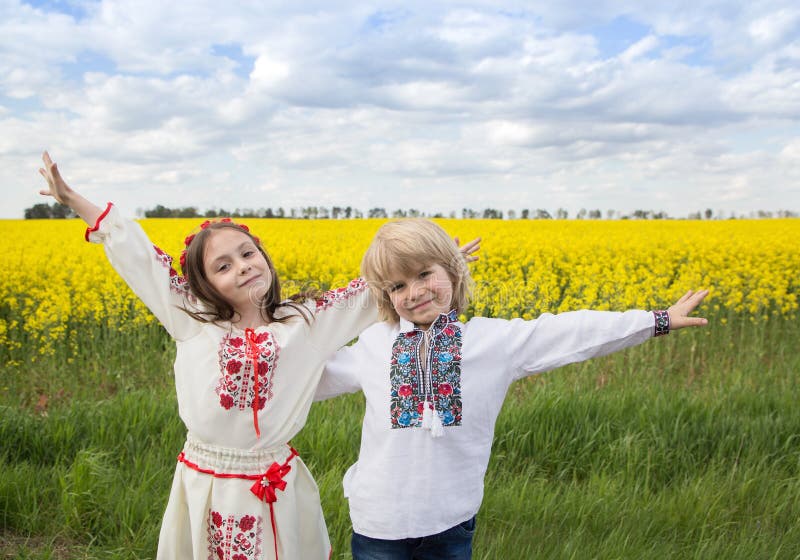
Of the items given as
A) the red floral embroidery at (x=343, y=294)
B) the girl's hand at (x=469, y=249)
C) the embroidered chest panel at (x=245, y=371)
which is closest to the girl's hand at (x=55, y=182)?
the embroidered chest panel at (x=245, y=371)

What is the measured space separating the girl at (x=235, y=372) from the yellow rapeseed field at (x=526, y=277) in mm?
4244

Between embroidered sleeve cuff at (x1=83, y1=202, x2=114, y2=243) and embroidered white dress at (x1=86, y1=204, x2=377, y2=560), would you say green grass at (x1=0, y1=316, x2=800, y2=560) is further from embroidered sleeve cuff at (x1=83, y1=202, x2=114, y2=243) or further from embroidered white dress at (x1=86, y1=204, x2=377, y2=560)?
embroidered sleeve cuff at (x1=83, y1=202, x2=114, y2=243)

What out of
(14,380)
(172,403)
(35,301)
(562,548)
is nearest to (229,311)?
(562,548)

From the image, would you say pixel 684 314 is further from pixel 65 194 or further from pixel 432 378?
pixel 65 194

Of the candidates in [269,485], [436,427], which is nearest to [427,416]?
[436,427]

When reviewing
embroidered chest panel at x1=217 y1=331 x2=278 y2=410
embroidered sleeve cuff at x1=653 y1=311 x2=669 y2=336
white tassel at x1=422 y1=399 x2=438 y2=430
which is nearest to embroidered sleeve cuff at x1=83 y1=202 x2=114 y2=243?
embroidered chest panel at x1=217 y1=331 x2=278 y2=410

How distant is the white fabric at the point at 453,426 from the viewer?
187 cm

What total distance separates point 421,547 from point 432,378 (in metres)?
0.50

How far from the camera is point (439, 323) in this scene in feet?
6.42

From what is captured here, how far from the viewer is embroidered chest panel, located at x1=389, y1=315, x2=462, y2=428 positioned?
190 centimetres

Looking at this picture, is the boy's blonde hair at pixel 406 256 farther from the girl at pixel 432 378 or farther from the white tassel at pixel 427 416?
the white tassel at pixel 427 416

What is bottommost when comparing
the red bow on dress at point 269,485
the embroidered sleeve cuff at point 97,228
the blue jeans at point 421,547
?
the blue jeans at point 421,547

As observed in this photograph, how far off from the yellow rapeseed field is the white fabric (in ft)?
14.0

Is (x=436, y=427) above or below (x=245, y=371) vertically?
below
